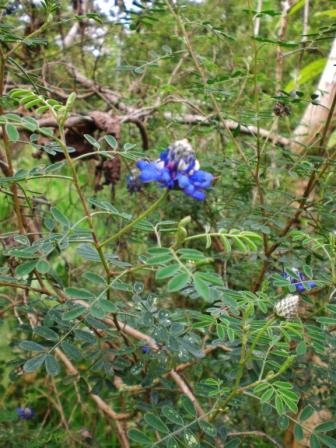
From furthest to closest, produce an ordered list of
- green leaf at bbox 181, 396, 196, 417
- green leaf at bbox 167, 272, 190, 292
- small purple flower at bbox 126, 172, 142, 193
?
1. small purple flower at bbox 126, 172, 142, 193
2. green leaf at bbox 181, 396, 196, 417
3. green leaf at bbox 167, 272, 190, 292

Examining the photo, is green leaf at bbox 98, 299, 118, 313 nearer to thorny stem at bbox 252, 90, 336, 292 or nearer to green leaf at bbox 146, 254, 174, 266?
green leaf at bbox 146, 254, 174, 266

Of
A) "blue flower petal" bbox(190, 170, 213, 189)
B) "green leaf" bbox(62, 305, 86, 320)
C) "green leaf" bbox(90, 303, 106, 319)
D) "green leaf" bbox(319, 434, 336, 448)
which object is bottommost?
"green leaf" bbox(319, 434, 336, 448)

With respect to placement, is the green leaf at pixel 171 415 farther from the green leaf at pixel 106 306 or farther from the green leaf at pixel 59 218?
the green leaf at pixel 59 218

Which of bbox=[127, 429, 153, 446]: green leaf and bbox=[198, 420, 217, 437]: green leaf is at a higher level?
bbox=[127, 429, 153, 446]: green leaf

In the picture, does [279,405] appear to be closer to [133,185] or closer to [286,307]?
[286,307]

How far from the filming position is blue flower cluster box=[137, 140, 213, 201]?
79 centimetres

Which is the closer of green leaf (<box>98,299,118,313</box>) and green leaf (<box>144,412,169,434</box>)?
green leaf (<box>98,299,118,313</box>)

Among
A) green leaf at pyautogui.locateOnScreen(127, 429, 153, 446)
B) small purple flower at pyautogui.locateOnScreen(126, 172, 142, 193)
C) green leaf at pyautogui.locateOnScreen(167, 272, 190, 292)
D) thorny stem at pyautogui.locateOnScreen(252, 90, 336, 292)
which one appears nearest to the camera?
green leaf at pyautogui.locateOnScreen(167, 272, 190, 292)

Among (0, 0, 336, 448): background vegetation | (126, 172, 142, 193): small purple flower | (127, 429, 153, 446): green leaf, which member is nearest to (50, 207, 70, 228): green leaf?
(0, 0, 336, 448): background vegetation

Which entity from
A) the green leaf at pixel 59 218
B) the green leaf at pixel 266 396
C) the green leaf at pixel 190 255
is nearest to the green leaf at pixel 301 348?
the green leaf at pixel 266 396

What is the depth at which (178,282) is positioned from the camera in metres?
0.70

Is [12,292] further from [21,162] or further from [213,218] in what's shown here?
[21,162]

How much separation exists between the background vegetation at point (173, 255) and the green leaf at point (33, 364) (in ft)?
0.03

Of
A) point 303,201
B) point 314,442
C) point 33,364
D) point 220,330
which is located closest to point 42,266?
point 33,364
